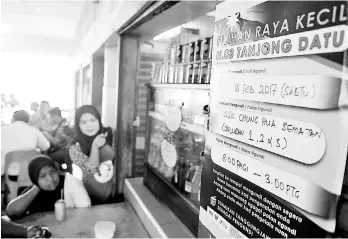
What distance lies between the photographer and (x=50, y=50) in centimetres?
492

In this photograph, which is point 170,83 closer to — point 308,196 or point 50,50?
point 308,196

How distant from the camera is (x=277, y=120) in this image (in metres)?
0.84

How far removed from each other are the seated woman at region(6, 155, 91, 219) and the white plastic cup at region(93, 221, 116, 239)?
617mm

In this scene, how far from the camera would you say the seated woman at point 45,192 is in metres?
2.62

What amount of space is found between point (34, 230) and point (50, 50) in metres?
3.50

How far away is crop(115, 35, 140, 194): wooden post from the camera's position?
314 centimetres

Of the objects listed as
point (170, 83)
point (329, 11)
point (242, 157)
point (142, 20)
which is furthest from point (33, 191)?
point (329, 11)

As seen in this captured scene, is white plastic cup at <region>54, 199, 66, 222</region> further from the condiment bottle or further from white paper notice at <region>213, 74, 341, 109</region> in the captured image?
white paper notice at <region>213, 74, 341, 109</region>

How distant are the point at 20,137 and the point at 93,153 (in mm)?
690

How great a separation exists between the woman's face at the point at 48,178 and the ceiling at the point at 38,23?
67.8 inches

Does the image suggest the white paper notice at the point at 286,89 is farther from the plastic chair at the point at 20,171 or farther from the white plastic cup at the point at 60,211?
the plastic chair at the point at 20,171

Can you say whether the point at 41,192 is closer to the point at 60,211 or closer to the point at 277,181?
the point at 60,211

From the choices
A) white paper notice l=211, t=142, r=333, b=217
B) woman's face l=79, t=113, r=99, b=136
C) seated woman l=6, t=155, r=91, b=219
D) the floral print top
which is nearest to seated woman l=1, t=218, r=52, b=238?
seated woman l=6, t=155, r=91, b=219

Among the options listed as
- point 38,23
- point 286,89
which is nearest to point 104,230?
point 286,89
